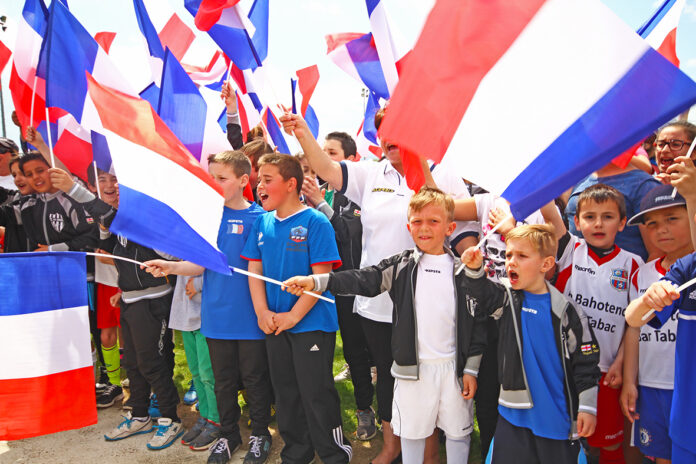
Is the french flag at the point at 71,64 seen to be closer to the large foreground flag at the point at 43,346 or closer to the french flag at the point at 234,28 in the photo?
the french flag at the point at 234,28

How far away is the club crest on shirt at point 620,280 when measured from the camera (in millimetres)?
2904

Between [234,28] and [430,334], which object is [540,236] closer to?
[430,334]

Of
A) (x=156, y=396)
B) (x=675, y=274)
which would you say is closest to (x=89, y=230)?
(x=156, y=396)

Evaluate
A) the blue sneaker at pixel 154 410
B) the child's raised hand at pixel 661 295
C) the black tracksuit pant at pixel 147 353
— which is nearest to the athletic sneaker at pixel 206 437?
the black tracksuit pant at pixel 147 353

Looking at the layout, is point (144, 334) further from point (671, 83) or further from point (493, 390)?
point (671, 83)

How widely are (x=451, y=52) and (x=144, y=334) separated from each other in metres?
3.26

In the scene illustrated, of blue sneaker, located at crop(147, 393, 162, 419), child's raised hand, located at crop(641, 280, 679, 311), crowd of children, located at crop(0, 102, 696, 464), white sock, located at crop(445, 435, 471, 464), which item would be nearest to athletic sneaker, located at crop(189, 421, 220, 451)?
crowd of children, located at crop(0, 102, 696, 464)

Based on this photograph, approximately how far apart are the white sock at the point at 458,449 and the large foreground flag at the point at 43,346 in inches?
79.3

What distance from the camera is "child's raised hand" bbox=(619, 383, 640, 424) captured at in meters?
2.76

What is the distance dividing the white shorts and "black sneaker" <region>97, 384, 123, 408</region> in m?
3.09

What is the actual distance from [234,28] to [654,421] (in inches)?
147

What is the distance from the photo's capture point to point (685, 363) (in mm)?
2332

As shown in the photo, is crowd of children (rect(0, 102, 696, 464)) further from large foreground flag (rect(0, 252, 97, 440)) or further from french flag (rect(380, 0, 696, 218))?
large foreground flag (rect(0, 252, 97, 440))

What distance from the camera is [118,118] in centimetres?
268
